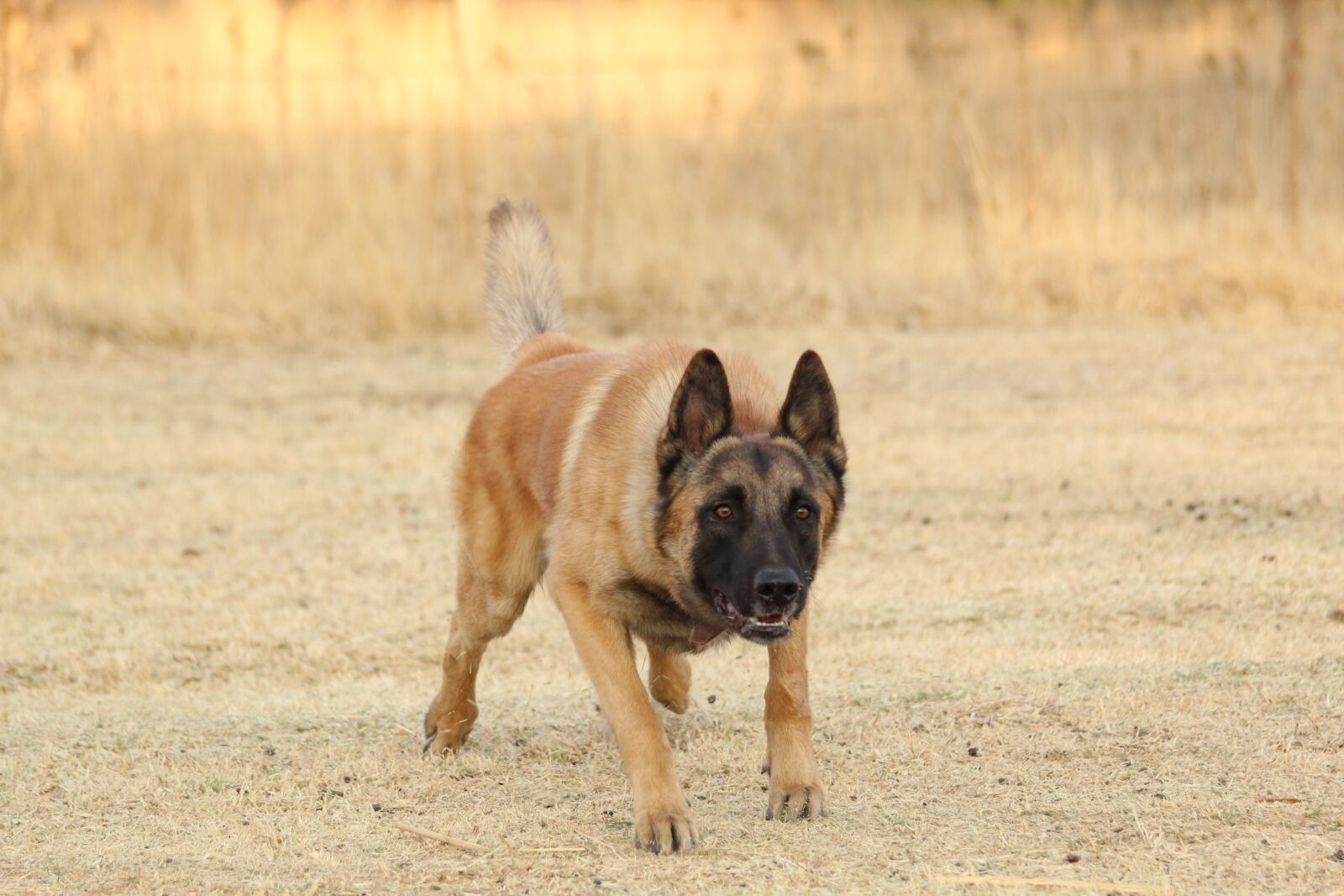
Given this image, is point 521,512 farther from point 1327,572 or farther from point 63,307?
point 63,307

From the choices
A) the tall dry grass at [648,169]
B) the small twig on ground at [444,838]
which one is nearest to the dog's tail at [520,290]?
the small twig on ground at [444,838]

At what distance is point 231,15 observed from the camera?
45.8 ft

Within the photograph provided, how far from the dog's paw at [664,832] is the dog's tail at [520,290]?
2.11m

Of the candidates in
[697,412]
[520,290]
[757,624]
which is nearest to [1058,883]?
[757,624]

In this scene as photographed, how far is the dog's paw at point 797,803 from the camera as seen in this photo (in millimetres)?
3986

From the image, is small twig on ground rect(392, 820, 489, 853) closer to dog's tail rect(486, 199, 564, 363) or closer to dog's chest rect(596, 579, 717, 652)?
dog's chest rect(596, 579, 717, 652)

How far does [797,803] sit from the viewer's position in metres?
3.99

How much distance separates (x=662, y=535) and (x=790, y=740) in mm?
612

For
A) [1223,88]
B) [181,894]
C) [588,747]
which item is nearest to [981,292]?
[1223,88]

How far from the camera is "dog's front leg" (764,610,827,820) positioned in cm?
400

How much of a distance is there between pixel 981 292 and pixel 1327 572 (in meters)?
6.88

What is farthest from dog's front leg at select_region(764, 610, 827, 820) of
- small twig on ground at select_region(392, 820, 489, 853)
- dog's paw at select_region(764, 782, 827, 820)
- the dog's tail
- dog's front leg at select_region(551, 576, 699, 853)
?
the dog's tail

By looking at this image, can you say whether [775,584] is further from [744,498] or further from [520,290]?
[520,290]

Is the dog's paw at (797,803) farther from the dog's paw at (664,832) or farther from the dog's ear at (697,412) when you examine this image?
the dog's ear at (697,412)
